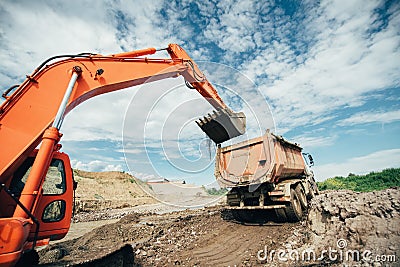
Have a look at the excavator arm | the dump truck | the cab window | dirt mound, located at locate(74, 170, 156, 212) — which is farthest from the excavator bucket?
dirt mound, located at locate(74, 170, 156, 212)

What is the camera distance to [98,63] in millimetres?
4367

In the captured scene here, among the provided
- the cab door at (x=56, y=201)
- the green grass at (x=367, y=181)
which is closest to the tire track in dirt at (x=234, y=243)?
the cab door at (x=56, y=201)

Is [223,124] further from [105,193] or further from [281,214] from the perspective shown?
[105,193]

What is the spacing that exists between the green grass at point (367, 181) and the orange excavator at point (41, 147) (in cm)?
1713

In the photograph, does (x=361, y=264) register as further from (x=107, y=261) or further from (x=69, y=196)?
(x=69, y=196)

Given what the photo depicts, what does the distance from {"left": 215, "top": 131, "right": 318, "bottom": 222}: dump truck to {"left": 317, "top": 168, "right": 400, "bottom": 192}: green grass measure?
32.8 feet

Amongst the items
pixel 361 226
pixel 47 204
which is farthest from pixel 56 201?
pixel 361 226

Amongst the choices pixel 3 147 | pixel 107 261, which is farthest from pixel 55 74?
pixel 107 261

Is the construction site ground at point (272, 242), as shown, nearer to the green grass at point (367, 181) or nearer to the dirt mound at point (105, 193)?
the dirt mound at point (105, 193)

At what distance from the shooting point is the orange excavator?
2846 mm

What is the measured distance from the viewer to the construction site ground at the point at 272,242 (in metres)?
3.81

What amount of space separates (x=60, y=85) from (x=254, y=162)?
6394mm

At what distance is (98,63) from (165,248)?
16.2 ft

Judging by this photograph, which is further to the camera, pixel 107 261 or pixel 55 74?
pixel 55 74
